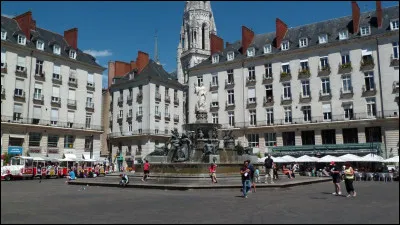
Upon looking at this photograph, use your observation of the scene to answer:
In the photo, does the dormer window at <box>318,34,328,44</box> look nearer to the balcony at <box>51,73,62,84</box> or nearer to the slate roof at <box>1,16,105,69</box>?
the slate roof at <box>1,16,105,69</box>

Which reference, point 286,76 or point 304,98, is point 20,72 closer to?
point 286,76

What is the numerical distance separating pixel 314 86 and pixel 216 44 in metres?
18.9

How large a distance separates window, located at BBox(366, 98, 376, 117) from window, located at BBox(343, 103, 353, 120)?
1.85m

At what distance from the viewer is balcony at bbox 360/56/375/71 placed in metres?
42.8

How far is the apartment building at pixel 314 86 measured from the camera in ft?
138

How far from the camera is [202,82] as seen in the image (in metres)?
56.5

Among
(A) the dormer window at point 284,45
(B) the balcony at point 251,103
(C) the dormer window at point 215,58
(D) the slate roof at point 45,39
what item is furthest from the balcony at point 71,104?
(A) the dormer window at point 284,45

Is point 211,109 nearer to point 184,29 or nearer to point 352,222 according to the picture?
point 352,222

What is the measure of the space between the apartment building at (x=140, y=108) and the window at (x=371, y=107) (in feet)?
94.9

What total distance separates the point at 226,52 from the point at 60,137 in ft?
82.9

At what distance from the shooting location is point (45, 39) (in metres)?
52.0

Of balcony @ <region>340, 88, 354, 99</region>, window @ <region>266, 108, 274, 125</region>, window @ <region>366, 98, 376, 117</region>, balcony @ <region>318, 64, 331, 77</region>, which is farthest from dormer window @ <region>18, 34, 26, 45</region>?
window @ <region>366, 98, 376, 117</region>

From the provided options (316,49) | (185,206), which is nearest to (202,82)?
(316,49)

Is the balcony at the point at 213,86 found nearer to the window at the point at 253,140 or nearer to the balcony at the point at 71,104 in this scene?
the window at the point at 253,140
